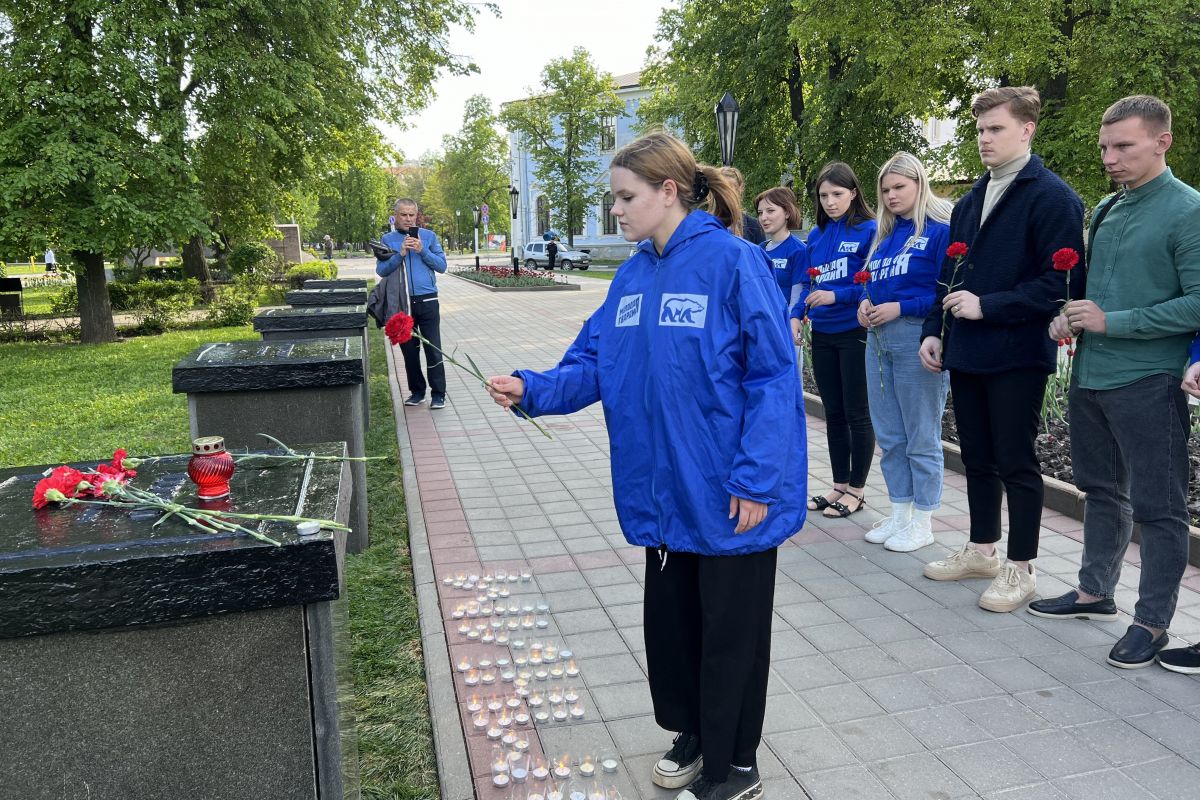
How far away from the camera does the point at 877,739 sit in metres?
2.89

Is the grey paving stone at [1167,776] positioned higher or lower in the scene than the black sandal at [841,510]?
lower

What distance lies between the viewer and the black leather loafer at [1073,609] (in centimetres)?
370

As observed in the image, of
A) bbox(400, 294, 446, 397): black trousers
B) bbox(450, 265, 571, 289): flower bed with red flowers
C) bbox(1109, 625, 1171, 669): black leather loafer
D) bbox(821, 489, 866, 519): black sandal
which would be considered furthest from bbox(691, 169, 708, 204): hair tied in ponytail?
bbox(450, 265, 571, 289): flower bed with red flowers

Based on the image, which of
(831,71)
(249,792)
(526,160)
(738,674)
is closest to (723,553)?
(738,674)

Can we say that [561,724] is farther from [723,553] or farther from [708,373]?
[708,373]

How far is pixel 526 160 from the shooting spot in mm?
59781

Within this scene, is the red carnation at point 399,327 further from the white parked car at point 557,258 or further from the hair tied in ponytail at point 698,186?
the white parked car at point 557,258

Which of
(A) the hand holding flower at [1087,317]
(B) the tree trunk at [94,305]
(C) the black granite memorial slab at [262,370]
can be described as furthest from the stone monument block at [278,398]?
A: (B) the tree trunk at [94,305]

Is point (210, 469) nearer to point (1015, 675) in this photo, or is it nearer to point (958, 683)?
point (958, 683)

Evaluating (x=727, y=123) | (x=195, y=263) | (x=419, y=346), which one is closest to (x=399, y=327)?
(x=419, y=346)

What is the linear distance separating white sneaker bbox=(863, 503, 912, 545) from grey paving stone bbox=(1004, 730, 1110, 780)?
1.83m

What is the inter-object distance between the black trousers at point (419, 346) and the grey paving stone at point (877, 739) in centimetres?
603

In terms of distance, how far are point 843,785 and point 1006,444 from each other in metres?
1.72

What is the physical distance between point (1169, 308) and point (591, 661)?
2.48 meters
